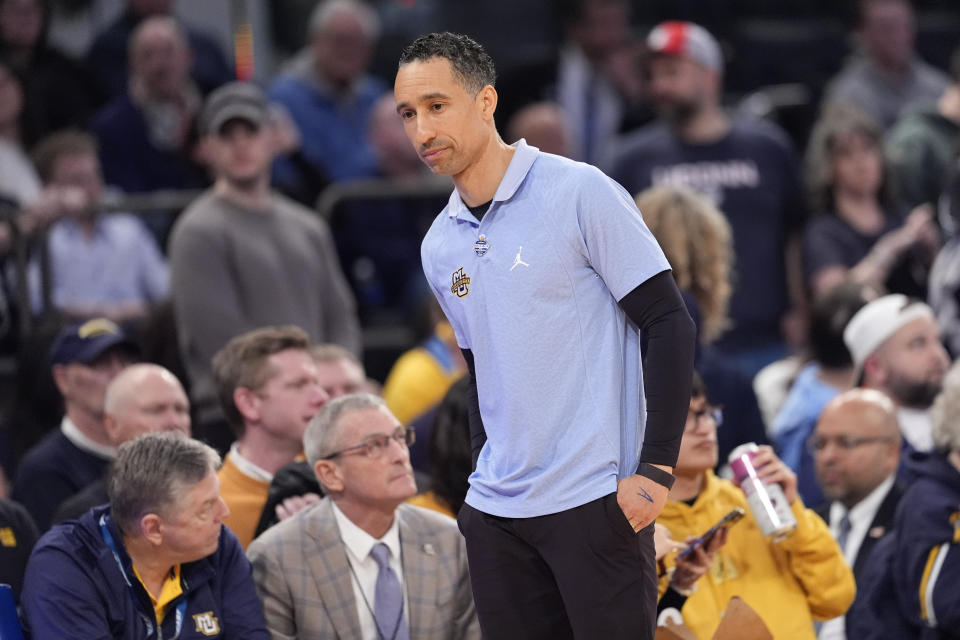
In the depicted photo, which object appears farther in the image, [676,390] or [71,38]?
[71,38]

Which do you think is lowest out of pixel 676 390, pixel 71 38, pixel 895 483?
pixel 895 483

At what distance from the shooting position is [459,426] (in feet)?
16.4

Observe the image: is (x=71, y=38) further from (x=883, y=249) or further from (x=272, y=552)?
(x=272, y=552)

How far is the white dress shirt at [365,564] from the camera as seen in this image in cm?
450

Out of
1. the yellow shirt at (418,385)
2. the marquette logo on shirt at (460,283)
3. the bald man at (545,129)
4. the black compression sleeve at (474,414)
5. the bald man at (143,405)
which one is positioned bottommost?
the yellow shirt at (418,385)

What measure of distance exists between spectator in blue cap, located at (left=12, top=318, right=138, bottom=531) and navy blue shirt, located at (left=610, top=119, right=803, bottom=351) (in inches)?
115

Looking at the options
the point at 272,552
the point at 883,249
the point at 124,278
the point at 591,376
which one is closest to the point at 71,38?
the point at 124,278

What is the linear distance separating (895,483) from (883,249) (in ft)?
8.01

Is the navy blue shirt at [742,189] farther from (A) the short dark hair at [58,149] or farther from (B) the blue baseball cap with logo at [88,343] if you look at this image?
(B) the blue baseball cap with logo at [88,343]

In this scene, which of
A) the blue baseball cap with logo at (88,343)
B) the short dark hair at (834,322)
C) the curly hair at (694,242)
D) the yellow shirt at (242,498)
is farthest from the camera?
the short dark hair at (834,322)

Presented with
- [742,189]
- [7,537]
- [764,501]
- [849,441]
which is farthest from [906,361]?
[7,537]

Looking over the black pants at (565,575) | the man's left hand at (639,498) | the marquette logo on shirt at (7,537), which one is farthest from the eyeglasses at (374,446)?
the man's left hand at (639,498)

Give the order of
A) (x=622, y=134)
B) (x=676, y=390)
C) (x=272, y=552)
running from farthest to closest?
(x=622, y=134), (x=272, y=552), (x=676, y=390)

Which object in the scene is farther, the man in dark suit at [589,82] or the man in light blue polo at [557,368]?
the man in dark suit at [589,82]
